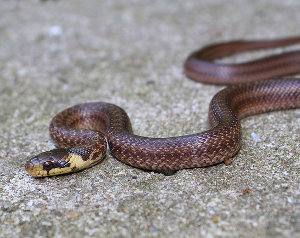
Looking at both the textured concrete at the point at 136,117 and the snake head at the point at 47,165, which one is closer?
the textured concrete at the point at 136,117

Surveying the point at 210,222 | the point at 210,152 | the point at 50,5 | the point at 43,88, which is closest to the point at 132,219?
the point at 210,222

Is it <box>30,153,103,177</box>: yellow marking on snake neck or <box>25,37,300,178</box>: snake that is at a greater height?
<box>25,37,300,178</box>: snake

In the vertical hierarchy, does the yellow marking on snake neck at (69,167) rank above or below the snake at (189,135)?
below

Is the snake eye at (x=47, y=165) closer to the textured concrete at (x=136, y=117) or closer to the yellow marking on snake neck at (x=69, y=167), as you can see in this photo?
the yellow marking on snake neck at (x=69, y=167)

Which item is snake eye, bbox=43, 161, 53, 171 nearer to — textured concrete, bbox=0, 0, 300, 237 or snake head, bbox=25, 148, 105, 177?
snake head, bbox=25, 148, 105, 177

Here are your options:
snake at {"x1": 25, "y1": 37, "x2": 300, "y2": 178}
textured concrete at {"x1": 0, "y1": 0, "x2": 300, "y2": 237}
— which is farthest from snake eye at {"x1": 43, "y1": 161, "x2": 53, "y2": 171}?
textured concrete at {"x1": 0, "y1": 0, "x2": 300, "y2": 237}

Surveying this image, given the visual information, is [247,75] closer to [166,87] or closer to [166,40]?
[166,87]

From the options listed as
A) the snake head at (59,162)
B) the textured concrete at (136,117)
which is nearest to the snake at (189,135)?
the snake head at (59,162)

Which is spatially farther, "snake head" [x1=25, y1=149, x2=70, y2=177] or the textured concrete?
"snake head" [x1=25, y1=149, x2=70, y2=177]
